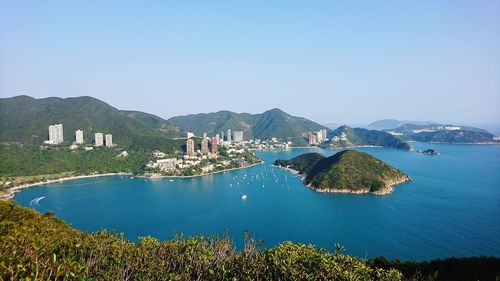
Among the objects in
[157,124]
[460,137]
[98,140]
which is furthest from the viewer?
[460,137]

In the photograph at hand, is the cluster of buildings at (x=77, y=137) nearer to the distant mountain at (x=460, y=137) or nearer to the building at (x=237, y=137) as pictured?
the building at (x=237, y=137)

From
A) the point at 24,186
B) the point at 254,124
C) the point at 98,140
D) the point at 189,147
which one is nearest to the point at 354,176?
the point at 189,147

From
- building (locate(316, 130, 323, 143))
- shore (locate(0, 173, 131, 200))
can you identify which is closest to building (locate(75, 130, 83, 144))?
shore (locate(0, 173, 131, 200))

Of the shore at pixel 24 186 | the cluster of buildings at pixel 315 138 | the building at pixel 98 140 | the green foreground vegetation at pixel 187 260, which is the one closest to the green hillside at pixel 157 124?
the building at pixel 98 140

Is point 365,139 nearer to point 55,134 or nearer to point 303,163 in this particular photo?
point 303,163

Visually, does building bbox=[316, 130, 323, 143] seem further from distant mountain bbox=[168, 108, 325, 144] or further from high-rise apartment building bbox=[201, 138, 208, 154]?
high-rise apartment building bbox=[201, 138, 208, 154]

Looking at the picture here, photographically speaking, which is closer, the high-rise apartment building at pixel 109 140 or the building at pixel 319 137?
the high-rise apartment building at pixel 109 140

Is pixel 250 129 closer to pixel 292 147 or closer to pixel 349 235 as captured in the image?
pixel 292 147
